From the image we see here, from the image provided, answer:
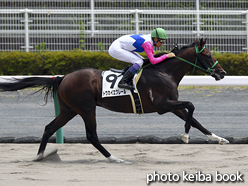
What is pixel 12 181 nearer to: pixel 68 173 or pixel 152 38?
pixel 68 173

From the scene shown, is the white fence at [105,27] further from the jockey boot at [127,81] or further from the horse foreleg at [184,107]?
the horse foreleg at [184,107]

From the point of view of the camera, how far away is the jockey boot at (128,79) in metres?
5.16

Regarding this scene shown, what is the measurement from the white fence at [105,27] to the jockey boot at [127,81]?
6538 millimetres

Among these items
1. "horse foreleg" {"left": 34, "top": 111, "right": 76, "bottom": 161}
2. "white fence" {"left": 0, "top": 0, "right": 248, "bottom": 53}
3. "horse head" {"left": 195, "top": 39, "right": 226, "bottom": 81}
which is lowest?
"horse foreleg" {"left": 34, "top": 111, "right": 76, "bottom": 161}

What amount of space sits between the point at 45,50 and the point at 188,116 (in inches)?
286

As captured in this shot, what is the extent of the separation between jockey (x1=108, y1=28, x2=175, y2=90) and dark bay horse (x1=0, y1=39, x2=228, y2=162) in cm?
13

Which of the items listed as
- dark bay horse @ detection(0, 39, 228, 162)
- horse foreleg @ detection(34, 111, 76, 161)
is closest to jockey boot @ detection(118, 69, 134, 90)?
dark bay horse @ detection(0, 39, 228, 162)

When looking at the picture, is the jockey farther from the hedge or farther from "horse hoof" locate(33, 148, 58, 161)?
the hedge

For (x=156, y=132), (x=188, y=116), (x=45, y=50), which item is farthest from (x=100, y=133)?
(x=45, y=50)

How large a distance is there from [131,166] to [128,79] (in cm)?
108

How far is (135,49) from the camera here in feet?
17.9

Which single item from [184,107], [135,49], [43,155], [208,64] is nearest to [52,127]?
[43,155]

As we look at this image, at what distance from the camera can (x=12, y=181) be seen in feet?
13.1

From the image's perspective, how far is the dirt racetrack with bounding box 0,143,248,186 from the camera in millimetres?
4000
